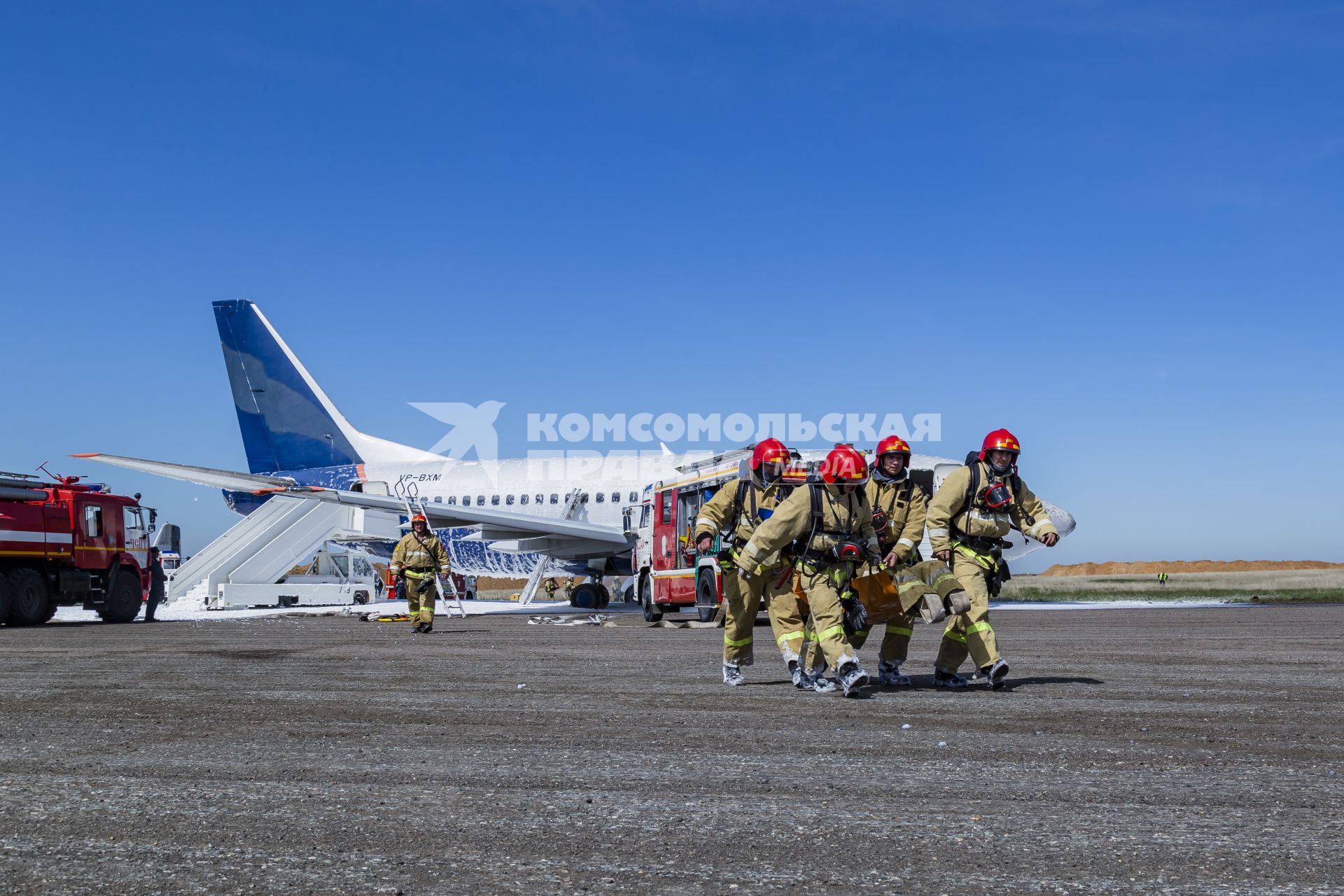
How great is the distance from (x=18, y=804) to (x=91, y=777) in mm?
663

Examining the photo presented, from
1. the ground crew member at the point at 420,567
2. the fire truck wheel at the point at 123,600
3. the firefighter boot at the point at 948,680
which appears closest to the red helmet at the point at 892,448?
the firefighter boot at the point at 948,680

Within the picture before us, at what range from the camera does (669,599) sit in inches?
912

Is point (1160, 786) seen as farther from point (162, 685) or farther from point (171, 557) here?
point (171, 557)

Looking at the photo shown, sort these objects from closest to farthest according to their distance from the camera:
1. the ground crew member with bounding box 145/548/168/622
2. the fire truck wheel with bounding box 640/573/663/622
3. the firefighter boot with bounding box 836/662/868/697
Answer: the firefighter boot with bounding box 836/662/868/697 → the fire truck wheel with bounding box 640/573/663/622 → the ground crew member with bounding box 145/548/168/622

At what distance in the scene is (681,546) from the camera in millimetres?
23312

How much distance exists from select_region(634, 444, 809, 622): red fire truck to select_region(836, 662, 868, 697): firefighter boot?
11.9 metres

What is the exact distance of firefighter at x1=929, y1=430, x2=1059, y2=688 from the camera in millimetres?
9750

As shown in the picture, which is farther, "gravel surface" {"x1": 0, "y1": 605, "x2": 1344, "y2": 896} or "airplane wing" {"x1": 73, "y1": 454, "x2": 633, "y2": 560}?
"airplane wing" {"x1": 73, "y1": 454, "x2": 633, "y2": 560}

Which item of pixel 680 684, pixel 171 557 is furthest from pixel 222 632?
pixel 171 557

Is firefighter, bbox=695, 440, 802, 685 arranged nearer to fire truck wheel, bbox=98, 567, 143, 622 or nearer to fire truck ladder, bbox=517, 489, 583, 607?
fire truck wheel, bbox=98, 567, 143, 622

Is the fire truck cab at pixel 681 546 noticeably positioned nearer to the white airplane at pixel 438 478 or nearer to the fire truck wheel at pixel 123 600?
the white airplane at pixel 438 478

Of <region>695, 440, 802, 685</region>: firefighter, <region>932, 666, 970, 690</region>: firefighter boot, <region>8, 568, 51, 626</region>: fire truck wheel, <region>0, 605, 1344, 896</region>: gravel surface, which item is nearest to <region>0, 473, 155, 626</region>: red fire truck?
<region>8, 568, 51, 626</region>: fire truck wheel

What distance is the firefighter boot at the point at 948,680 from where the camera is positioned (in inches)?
388

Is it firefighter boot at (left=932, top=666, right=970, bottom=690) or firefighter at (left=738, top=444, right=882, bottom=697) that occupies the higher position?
firefighter at (left=738, top=444, right=882, bottom=697)
